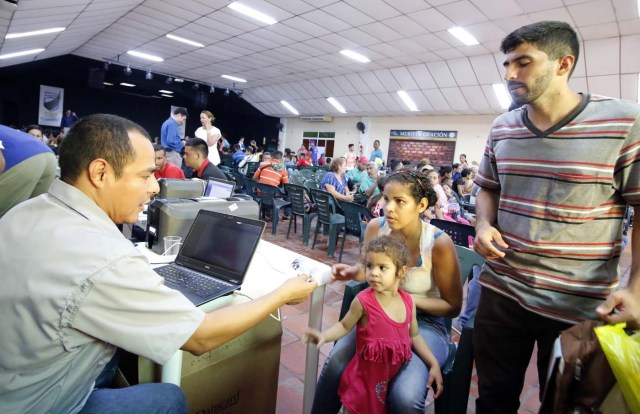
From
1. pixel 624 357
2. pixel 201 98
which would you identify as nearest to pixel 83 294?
pixel 624 357

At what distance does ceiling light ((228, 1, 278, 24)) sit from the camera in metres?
6.65

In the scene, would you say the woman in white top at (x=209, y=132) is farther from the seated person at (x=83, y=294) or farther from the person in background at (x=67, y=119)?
the person in background at (x=67, y=119)

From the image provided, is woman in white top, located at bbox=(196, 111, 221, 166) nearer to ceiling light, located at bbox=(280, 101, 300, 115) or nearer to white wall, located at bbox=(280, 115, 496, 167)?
white wall, located at bbox=(280, 115, 496, 167)

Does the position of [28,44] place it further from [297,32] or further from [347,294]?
[347,294]

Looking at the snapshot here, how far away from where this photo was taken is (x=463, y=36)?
7.21 meters

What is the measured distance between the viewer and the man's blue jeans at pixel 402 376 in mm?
1275

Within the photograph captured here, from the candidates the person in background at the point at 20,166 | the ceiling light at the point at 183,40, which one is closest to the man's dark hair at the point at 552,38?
the person in background at the point at 20,166

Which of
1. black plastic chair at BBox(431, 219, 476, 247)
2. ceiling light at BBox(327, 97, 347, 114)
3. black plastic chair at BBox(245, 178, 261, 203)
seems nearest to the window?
ceiling light at BBox(327, 97, 347, 114)

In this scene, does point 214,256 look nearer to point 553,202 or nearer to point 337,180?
point 553,202

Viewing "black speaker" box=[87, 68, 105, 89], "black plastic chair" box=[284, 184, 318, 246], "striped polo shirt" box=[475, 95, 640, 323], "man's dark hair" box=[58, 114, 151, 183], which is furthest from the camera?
"black speaker" box=[87, 68, 105, 89]

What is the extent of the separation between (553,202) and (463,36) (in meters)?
7.41

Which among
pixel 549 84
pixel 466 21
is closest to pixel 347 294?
pixel 549 84

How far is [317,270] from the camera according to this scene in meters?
1.57

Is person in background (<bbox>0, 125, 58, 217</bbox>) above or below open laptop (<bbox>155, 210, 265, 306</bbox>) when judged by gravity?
above
